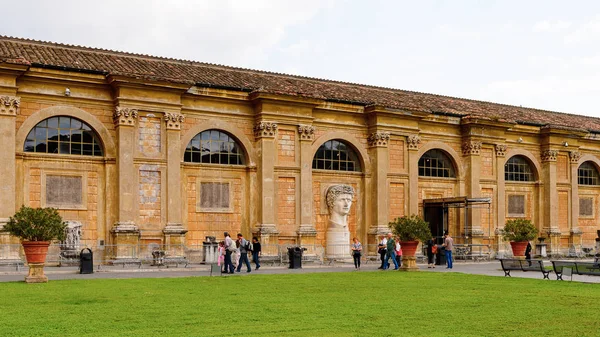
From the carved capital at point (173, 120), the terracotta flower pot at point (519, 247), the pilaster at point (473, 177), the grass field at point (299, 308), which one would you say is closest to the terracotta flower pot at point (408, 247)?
the grass field at point (299, 308)

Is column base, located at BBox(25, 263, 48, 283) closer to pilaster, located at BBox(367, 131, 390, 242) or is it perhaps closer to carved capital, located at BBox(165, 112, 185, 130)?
carved capital, located at BBox(165, 112, 185, 130)

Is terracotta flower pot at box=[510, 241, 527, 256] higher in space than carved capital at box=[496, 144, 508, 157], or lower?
lower

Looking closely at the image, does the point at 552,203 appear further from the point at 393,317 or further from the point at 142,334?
the point at 142,334

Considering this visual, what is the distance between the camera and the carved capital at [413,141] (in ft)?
125

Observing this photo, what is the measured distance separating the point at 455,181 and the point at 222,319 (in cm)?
2898

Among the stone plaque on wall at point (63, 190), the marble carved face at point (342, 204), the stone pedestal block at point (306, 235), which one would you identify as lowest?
the stone pedestal block at point (306, 235)

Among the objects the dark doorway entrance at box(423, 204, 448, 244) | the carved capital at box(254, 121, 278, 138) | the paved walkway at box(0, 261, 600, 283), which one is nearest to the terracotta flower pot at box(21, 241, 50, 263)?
the paved walkway at box(0, 261, 600, 283)

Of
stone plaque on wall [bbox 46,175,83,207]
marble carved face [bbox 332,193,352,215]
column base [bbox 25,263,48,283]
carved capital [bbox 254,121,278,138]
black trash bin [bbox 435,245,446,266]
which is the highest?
carved capital [bbox 254,121,278,138]

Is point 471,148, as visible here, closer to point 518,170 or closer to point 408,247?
point 518,170

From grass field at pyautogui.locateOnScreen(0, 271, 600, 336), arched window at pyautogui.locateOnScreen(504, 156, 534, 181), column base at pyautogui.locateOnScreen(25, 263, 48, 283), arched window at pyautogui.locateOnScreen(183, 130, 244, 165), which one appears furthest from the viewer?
arched window at pyautogui.locateOnScreen(504, 156, 534, 181)

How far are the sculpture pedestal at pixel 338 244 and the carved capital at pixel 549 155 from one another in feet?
52.6

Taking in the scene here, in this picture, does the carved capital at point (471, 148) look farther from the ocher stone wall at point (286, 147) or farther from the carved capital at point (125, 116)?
the carved capital at point (125, 116)

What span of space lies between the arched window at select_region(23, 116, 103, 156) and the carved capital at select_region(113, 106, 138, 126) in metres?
1.22

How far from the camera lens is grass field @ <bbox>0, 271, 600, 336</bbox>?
12.6 metres
